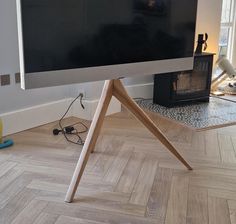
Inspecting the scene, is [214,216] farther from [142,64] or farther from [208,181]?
[142,64]

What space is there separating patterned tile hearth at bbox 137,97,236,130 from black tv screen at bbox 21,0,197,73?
122cm

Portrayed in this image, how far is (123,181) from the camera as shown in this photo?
2016 mm

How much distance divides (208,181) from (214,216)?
0.37 m

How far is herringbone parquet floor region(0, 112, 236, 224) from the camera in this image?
1680mm

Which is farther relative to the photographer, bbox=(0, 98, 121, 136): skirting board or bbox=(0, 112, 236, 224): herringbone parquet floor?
bbox=(0, 98, 121, 136): skirting board

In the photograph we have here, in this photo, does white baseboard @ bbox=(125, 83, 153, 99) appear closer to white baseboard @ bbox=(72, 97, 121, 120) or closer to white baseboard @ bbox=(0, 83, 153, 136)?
white baseboard @ bbox=(0, 83, 153, 136)

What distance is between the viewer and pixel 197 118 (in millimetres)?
3207

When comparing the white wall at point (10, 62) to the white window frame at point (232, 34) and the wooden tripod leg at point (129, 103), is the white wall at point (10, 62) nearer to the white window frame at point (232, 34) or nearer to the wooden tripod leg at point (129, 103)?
the wooden tripod leg at point (129, 103)

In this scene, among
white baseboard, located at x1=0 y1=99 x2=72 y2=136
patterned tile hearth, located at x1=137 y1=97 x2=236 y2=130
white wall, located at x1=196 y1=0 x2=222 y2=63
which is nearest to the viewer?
white baseboard, located at x1=0 y1=99 x2=72 y2=136

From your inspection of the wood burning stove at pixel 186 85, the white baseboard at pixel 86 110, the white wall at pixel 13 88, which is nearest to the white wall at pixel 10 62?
the white wall at pixel 13 88

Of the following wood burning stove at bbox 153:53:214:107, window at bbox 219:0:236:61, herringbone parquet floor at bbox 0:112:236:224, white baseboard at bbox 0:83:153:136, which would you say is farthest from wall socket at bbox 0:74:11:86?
window at bbox 219:0:236:61

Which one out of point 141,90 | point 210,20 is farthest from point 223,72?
point 141,90

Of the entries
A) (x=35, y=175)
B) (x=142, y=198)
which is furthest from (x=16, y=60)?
(x=142, y=198)

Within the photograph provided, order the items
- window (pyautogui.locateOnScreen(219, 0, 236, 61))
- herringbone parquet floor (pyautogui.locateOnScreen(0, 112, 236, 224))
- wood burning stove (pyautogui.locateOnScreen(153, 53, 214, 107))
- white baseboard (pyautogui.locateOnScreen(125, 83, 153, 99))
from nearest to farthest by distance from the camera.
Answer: herringbone parquet floor (pyautogui.locateOnScreen(0, 112, 236, 224))
wood burning stove (pyautogui.locateOnScreen(153, 53, 214, 107))
white baseboard (pyautogui.locateOnScreen(125, 83, 153, 99))
window (pyautogui.locateOnScreen(219, 0, 236, 61))
